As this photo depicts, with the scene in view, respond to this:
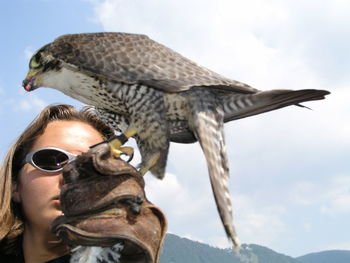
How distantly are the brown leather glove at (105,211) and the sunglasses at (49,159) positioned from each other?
1.70 feet

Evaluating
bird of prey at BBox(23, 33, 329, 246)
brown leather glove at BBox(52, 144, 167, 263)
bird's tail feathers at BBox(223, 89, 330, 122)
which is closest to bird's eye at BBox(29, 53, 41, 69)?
bird of prey at BBox(23, 33, 329, 246)

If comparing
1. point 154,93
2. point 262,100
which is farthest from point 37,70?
point 262,100

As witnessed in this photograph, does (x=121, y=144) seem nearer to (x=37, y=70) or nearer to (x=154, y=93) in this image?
(x=154, y=93)

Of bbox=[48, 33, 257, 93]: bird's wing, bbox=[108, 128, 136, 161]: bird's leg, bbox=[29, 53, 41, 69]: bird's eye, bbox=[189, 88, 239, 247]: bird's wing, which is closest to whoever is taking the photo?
bbox=[189, 88, 239, 247]: bird's wing

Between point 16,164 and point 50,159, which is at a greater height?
point 50,159

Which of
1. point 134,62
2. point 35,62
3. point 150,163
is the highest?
point 134,62

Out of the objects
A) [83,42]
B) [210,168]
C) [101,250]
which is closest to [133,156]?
[210,168]

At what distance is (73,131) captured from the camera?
298 centimetres

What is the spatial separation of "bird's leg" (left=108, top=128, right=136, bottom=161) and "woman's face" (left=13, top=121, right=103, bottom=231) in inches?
17.4

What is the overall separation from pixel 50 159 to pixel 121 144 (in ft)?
1.85

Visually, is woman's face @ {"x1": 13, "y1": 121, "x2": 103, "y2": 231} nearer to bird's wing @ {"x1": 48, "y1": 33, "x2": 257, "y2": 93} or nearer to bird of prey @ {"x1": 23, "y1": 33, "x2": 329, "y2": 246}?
bird of prey @ {"x1": 23, "y1": 33, "x2": 329, "y2": 246}

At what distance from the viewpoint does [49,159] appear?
2795mm

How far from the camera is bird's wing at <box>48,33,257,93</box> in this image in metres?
2.67

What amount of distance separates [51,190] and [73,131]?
459 mm
